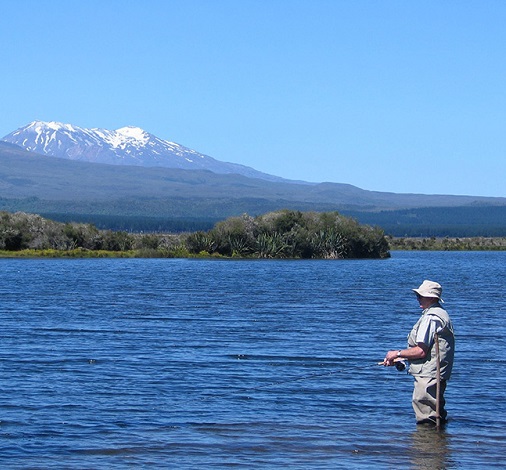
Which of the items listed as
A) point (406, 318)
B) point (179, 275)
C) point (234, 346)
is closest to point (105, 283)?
point (179, 275)

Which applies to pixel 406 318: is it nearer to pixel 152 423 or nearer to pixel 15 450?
pixel 152 423

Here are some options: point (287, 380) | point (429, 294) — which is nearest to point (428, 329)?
point (429, 294)

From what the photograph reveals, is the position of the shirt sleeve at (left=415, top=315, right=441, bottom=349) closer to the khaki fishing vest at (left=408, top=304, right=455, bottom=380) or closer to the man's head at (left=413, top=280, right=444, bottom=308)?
the khaki fishing vest at (left=408, top=304, right=455, bottom=380)

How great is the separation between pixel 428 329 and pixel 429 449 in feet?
5.65

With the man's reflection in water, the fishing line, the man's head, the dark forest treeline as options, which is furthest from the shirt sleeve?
the dark forest treeline

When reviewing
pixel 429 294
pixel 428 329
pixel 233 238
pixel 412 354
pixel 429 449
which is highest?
pixel 429 294

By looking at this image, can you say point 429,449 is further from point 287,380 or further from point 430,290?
point 287,380

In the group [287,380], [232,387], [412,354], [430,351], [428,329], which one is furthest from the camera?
[287,380]

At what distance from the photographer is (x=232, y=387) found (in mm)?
20234

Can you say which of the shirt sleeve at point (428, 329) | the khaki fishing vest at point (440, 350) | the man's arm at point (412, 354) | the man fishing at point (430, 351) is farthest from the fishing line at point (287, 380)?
the shirt sleeve at point (428, 329)

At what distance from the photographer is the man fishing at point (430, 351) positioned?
50.4ft

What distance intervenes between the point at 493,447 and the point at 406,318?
66.3 feet

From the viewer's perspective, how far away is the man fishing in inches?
605

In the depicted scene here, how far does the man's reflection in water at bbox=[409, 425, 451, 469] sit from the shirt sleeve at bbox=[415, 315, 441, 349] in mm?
1479
